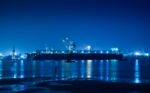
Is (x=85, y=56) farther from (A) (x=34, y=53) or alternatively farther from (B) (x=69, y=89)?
(B) (x=69, y=89)

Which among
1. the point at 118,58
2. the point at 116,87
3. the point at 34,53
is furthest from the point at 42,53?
the point at 116,87

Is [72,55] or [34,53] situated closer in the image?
[72,55]

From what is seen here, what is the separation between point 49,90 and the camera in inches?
→ 1319

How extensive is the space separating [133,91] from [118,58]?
142 m

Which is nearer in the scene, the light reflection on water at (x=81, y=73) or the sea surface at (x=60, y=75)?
the sea surface at (x=60, y=75)

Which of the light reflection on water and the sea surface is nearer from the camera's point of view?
the sea surface

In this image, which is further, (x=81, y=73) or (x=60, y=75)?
(x=81, y=73)

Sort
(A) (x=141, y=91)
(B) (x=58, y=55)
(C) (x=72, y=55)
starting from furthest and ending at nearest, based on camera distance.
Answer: (B) (x=58, y=55) < (C) (x=72, y=55) < (A) (x=141, y=91)

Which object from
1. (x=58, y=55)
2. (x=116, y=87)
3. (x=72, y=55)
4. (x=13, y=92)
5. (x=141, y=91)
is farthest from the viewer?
(x=58, y=55)

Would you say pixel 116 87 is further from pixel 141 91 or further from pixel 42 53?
pixel 42 53

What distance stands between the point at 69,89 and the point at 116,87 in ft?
16.7

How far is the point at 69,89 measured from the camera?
34688 millimetres

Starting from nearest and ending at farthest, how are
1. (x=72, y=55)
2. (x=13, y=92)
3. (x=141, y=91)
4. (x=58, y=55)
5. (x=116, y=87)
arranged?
(x=13, y=92), (x=141, y=91), (x=116, y=87), (x=72, y=55), (x=58, y=55)

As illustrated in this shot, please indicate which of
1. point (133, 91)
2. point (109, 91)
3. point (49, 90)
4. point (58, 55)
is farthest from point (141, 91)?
point (58, 55)
